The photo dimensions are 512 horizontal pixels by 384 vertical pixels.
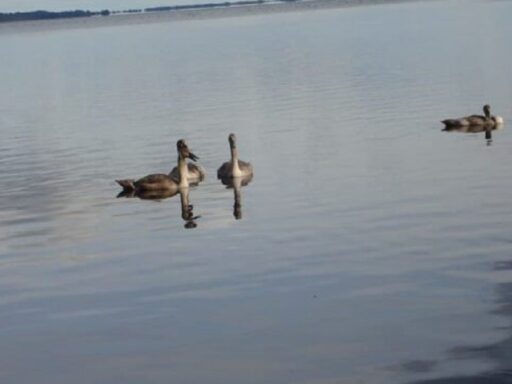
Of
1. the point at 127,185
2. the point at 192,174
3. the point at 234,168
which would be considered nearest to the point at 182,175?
the point at 192,174

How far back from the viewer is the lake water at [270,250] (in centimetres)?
1537

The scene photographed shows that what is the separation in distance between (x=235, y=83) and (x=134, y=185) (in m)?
32.8

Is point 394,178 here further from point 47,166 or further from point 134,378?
point 134,378

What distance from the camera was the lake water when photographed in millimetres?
15367

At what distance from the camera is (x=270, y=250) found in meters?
21.3

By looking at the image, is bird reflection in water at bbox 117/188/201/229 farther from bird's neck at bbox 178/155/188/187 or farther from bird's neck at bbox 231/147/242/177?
bird's neck at bbox 231/147/242/177

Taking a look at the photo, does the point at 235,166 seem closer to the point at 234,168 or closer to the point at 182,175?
the point at 234,168

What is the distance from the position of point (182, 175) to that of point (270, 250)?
9.14m

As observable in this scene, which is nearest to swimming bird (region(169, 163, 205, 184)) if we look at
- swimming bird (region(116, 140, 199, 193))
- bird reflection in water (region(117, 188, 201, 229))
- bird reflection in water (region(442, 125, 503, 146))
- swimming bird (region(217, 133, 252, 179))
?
swimming bird (region(116, 140, 199, 193))

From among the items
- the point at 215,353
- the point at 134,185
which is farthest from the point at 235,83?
the point at 215,353

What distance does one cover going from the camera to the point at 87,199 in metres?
28.9

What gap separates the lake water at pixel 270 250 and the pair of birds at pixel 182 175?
458 mm

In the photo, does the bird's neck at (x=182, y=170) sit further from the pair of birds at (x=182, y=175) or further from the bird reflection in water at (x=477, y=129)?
the bird reflection in water at (x=477, y=129)

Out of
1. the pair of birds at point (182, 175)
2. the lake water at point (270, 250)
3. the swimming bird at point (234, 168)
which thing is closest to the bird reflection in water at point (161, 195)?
the pair of birds at point (182, 175)
